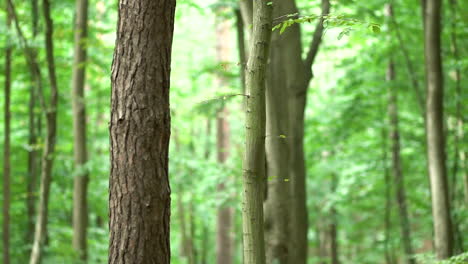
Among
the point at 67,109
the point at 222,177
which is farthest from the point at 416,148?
the point at 67,109

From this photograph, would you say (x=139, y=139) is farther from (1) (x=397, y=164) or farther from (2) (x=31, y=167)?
(1) (x=397, y=164)

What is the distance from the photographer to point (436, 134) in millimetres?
8766

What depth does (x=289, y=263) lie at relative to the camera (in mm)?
7168

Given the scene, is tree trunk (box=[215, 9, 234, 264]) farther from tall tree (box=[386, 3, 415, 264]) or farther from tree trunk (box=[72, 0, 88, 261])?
tree trunk (box=[72, 0, 88, 261])

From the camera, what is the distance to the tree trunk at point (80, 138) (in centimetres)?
1019

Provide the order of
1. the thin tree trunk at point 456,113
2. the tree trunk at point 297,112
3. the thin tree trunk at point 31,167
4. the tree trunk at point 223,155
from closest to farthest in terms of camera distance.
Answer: the tree trunk at point 297,112 < the thin tree trunk at point 456,113 < the thin tree trunk at point 31,167 < the tree trunk at point 223,155

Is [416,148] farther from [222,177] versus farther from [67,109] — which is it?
[67,109]

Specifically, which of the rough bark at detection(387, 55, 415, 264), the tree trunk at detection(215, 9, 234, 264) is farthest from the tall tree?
the tree trunk at detection(215, 9, 234, 264)

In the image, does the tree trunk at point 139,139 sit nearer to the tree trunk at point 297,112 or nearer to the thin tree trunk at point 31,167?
the tree trunk at point 297,112

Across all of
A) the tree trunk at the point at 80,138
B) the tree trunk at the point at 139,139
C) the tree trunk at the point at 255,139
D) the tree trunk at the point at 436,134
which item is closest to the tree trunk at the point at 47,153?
the tree trunk at the point at 80,138

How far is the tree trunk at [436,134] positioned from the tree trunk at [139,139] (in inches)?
220

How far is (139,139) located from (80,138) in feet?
22.2

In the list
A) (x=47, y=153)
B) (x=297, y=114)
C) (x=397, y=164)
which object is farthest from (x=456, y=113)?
(x=47, y=153)

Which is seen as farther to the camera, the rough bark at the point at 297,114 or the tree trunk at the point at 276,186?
the rough bark at the point at 297,114
